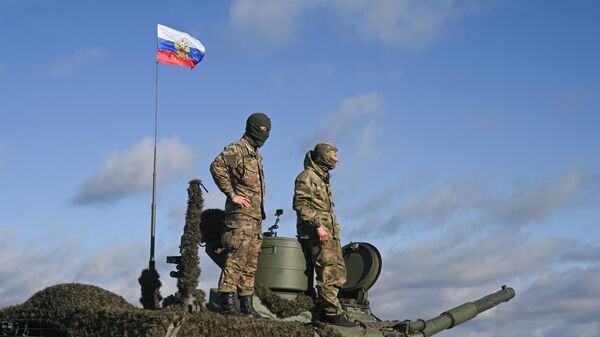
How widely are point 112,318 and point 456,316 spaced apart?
A: 7.65 m

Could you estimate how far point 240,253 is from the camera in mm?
12102

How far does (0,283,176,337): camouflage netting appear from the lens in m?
9.94

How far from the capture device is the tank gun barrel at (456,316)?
1480cm

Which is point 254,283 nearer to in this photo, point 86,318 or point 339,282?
point 339,282

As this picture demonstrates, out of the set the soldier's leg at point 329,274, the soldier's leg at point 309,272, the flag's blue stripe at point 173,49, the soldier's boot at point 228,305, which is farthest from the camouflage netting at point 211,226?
the flag's blue stripe at point 173,49

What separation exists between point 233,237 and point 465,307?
5.98 m

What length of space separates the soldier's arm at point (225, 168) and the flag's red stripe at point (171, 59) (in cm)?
474

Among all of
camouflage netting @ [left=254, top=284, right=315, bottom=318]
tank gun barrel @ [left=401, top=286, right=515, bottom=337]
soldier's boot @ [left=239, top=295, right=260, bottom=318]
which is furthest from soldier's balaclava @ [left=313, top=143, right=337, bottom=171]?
tank gun barrel @ [left=401, top=286, right=515, bottom=337]

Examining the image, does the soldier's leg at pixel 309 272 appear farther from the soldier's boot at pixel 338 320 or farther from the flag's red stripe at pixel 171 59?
the flag's red stripe at pixel 171 59

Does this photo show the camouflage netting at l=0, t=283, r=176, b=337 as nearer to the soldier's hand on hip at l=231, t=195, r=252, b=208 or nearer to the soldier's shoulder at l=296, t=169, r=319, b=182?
the soldier's hand on hip at l=231, t=195, r=252, b=208

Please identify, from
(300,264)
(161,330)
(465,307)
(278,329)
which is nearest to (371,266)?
(300,264)

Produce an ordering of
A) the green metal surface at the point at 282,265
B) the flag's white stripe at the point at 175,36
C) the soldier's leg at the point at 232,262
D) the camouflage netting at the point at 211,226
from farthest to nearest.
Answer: the flag's white stripe at the point at 175,36, the green metal surface at the point at 282,265, the camouflage netting at the point at 211,226, the soldier's leg at the point at 232,262

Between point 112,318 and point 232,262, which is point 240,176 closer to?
point 232,262

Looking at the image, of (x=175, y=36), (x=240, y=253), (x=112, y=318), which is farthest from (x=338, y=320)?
(x=175, y=36)
